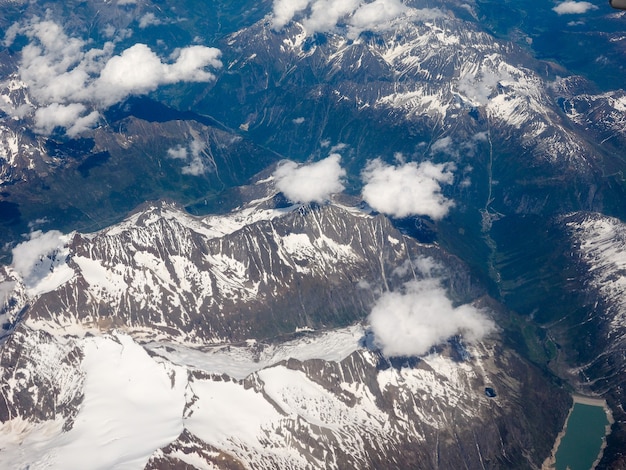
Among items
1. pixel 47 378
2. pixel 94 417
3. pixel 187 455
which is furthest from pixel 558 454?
pixel 47 378

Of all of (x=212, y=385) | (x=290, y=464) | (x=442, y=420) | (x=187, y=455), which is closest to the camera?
(x=187, y=455)

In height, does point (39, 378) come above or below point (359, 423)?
above

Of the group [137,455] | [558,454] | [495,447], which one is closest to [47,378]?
[137,455]

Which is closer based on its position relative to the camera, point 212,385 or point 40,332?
point 212,385

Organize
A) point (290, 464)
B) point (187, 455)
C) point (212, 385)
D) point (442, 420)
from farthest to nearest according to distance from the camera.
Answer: point (442, 420), point (212, 385), point (290, 464), point (187, 455)

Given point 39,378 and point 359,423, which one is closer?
point 39,378

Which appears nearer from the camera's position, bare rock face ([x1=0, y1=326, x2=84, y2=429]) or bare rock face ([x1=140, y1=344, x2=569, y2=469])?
bare rock face ([x1=140, y1=344, x2=569, y2=469])

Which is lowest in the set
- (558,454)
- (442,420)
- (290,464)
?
(558,454)

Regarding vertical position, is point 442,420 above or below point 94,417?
below

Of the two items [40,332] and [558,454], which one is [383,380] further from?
[40,332]

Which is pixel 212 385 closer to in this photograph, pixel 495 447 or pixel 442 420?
pixel 442 420

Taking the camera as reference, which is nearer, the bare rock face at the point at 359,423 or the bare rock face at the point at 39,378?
the bare rock face at the point at 359,423
